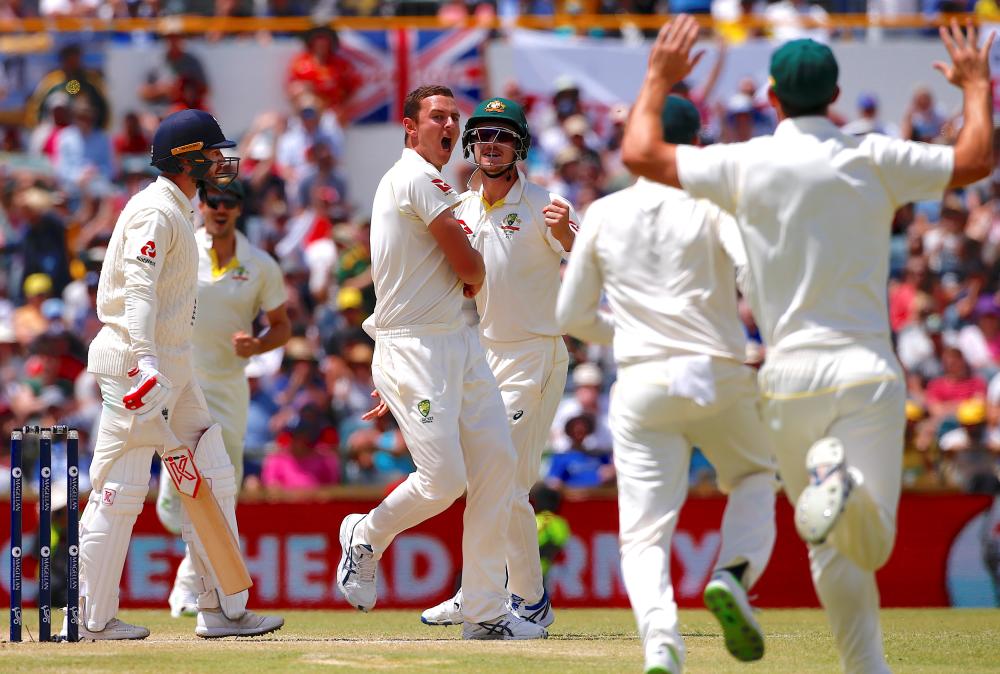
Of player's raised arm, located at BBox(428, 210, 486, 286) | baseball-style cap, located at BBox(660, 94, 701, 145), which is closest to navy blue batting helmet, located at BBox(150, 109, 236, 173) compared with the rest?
player's raised arm, located at BBox(428, 210, 486, 286)

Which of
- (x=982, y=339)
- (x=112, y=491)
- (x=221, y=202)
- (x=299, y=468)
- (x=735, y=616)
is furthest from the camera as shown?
(x=982, y=339)

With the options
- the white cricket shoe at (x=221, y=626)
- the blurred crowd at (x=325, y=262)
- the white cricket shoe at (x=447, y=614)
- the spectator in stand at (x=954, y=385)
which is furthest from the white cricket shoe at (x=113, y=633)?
the spectator in stand at (x=954, y=385)

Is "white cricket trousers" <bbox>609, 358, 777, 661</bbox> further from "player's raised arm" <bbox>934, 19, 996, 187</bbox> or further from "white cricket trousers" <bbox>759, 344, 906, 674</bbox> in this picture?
"player's raised arm" <bbox>934, 19, 996, 187</bbox>

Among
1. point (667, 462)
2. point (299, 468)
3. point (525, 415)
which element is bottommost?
point (299, 468)

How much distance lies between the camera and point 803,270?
19.5ft

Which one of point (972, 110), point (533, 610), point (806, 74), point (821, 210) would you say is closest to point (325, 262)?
point (533, 610)

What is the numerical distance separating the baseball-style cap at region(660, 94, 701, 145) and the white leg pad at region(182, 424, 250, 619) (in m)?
3.17

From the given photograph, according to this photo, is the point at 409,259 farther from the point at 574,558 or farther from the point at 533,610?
the point at 574,558

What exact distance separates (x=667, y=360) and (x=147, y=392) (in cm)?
266

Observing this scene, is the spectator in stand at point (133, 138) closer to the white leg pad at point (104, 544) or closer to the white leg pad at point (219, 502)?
the white leg pad at point (219, 502)

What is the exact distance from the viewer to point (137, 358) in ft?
25.9

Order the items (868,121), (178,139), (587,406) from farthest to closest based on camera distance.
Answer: (868,121) < (587,406) < (178,139)

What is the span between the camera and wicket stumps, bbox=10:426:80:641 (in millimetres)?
7922

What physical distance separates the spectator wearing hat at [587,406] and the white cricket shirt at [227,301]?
402 centimetres
